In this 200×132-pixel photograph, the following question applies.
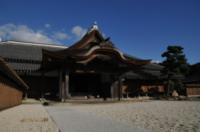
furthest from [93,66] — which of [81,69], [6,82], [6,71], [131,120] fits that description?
[131,120]

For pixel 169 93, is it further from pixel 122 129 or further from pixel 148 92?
pixel 122 129

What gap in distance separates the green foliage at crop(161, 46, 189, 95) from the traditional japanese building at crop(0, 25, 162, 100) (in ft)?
4.57

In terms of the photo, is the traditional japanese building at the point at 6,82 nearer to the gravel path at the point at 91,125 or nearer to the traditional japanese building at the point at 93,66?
the gravel path at the point at 91,125

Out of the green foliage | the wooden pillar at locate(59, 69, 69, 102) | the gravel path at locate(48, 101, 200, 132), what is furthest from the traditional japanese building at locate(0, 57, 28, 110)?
the green foliage

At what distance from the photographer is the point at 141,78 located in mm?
23797

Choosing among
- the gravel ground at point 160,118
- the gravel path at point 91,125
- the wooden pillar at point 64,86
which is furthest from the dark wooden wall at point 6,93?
the wooden pillar at point 64,86

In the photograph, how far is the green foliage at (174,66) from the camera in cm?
2481

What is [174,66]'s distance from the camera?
2539cm

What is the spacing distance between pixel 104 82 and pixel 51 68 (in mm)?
5132

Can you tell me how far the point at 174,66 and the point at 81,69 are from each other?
12272mm

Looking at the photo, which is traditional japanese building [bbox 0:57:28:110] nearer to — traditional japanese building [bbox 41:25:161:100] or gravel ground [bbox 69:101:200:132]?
gravel ground [bbox 69:101:200:132]

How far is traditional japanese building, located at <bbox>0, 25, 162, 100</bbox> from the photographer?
1752 centimetres

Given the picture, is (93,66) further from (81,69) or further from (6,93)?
(6,93)

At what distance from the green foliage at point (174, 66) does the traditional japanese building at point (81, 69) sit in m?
1.39
